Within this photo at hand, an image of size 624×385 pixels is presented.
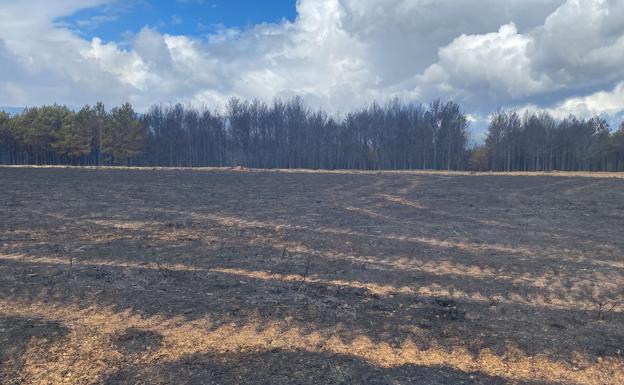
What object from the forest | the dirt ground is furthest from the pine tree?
the dirt ground

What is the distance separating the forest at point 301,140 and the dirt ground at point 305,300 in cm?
5922

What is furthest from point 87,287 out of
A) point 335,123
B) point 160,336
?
point 335,123

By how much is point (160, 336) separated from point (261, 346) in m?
1.61

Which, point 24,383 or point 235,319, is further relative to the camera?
point 235,319

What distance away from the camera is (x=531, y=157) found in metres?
76.7

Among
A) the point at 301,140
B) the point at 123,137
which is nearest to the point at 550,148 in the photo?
the point at 301,140

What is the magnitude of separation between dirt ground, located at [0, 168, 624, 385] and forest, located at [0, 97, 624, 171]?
194 ft

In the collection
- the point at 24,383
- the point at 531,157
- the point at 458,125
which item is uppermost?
the point at 458,125

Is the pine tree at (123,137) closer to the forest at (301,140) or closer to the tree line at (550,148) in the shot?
the forest at (301,140)

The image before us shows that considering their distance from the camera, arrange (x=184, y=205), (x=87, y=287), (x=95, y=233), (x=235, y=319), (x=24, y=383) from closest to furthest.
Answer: (x=24, y=383)
(x=235, y=319)
(x=87, y=287)
(x=95, y=233)
(x=184, y=205)

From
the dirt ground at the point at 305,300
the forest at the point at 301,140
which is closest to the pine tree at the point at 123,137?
the forest at the point at 301,140

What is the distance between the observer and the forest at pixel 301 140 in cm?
6900

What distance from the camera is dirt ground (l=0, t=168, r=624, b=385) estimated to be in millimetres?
6043

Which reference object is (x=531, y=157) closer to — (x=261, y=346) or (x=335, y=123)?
(x=335, y=123)
